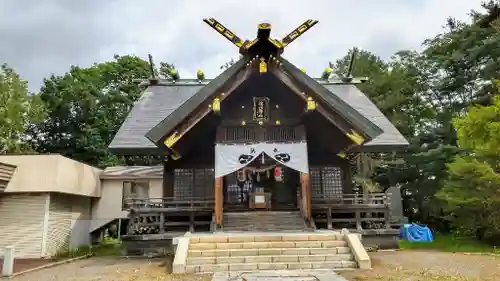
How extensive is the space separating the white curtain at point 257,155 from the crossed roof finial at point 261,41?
117 inches

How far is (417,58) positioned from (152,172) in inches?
824

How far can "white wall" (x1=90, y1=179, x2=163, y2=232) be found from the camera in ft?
67.6

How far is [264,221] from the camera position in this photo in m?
12.9

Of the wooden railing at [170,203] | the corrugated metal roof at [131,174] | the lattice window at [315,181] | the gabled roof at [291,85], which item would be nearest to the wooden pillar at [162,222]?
the wooden railing at [170,203]

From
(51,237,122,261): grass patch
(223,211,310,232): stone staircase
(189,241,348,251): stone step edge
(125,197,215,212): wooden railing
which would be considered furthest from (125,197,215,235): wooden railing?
(189,241,348,251): stone step edge

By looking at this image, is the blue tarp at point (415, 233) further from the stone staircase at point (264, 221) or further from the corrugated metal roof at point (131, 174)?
the corrugated metal roof at point (131, 174)

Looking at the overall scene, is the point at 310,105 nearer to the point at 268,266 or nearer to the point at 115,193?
the point at 268,266

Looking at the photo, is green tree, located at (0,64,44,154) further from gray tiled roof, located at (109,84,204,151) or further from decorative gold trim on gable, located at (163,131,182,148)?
decorative gold trim on gable, located at (163,131,182,148)

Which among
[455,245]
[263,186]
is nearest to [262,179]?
[263,186]

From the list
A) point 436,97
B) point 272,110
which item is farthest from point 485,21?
point 272,110

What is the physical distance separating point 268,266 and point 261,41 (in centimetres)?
671

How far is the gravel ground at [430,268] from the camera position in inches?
293

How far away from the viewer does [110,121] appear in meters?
32.0

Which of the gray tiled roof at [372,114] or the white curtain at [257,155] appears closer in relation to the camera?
the white curtain at [257,155]
